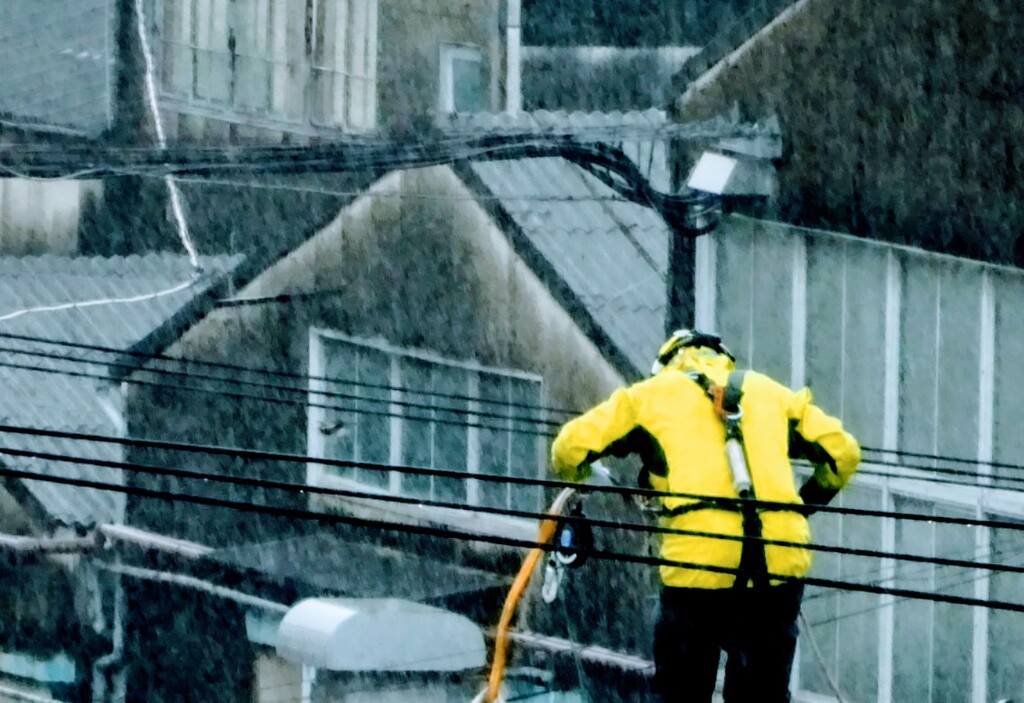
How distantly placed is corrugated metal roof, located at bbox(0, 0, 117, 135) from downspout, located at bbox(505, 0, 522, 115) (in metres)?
3.77

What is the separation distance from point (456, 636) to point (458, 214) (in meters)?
3.64

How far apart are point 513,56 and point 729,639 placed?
10414 mm

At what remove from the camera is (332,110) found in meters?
15.2

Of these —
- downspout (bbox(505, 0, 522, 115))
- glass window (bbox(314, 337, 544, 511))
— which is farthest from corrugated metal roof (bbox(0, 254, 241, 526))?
downspout (bbox(505, 0, 522, 115))

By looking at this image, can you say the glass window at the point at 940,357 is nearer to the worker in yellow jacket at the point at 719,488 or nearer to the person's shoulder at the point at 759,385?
the worker in yellow jacket at the point at 719,488

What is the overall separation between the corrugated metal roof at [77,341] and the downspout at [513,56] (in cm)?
320

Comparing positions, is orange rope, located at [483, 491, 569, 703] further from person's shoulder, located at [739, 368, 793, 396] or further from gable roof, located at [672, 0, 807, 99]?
gable roof, located at [672, 0, 807, 99]

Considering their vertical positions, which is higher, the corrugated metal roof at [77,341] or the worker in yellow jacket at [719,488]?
the corrugated metal roof at [77,341]

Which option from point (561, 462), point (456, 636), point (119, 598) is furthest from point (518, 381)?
point (561, 462)

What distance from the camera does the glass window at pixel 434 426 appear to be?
423 inches

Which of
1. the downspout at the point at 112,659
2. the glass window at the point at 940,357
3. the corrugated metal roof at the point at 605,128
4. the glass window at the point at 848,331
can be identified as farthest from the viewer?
the downspout at the point at 112,659

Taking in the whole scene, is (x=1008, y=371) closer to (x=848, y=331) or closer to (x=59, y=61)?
(x=848, y=331)

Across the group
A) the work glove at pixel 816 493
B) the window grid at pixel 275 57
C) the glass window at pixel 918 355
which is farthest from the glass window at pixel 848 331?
the window grid at pixel 275 57

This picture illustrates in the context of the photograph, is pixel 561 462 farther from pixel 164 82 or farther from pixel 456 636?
pixel 164 82
